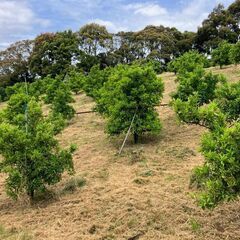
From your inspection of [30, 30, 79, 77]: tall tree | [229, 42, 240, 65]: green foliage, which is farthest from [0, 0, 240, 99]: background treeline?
[229, 42, 240, 65]: green foliage

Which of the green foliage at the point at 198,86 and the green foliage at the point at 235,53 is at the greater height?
the green foliage at the point at 235,53

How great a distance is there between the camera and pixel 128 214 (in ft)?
32.4

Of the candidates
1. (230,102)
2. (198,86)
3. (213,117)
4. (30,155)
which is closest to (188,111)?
(213,117)

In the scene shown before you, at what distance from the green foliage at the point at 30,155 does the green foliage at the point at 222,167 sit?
517 centimetres

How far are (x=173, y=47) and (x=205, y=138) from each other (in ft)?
128

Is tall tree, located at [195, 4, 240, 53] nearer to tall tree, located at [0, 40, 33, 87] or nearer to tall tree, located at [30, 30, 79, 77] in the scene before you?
tall tree, located at [30, 30, 79, 77]

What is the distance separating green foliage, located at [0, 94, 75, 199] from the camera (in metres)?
11.0

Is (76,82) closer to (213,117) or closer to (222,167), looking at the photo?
(213,117)

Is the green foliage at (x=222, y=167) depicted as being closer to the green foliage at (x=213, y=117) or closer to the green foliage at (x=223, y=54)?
the green foliage at (x=213, y=117)

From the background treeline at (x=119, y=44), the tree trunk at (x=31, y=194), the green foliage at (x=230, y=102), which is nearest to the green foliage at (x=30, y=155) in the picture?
the tree trunk at (x=31, y=194)

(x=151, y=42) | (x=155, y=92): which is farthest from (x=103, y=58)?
(x=155, y=92)

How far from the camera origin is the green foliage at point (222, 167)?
6.94 meters

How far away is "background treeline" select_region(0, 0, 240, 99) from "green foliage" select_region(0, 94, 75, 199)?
104ft

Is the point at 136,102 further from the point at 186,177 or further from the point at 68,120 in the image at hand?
the point at 68,120
